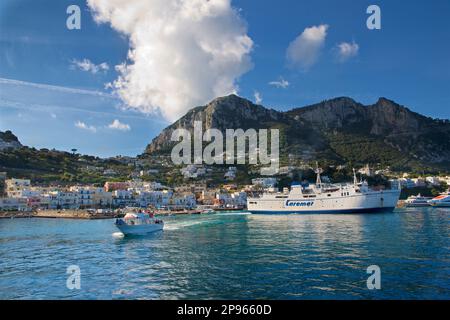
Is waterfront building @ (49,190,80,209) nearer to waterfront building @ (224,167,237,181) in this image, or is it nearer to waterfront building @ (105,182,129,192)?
waterfront building @ (105,182,129,192)

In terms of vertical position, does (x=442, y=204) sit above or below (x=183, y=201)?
above

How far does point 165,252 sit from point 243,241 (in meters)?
7.08

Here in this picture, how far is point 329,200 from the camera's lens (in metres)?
62.6

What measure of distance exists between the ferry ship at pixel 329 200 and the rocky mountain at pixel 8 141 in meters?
102

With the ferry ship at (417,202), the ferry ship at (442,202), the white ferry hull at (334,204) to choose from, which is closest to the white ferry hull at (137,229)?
the white ferry hull at (334,204)

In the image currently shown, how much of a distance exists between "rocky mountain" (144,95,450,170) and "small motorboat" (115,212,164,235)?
379 ft

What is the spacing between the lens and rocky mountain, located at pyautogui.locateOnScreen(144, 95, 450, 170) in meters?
153

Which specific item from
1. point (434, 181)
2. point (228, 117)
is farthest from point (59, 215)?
point (228, 117)

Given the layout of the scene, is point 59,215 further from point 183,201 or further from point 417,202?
point 417,202

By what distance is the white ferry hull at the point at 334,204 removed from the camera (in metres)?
59.1

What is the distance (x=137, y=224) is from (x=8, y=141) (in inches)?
4947

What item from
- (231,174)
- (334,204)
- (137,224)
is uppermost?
(231,174)

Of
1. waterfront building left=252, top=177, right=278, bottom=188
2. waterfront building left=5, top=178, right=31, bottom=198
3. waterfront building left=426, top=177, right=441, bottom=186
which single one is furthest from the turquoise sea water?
waterfront building left=426, top=177, right=441, bottom=186
